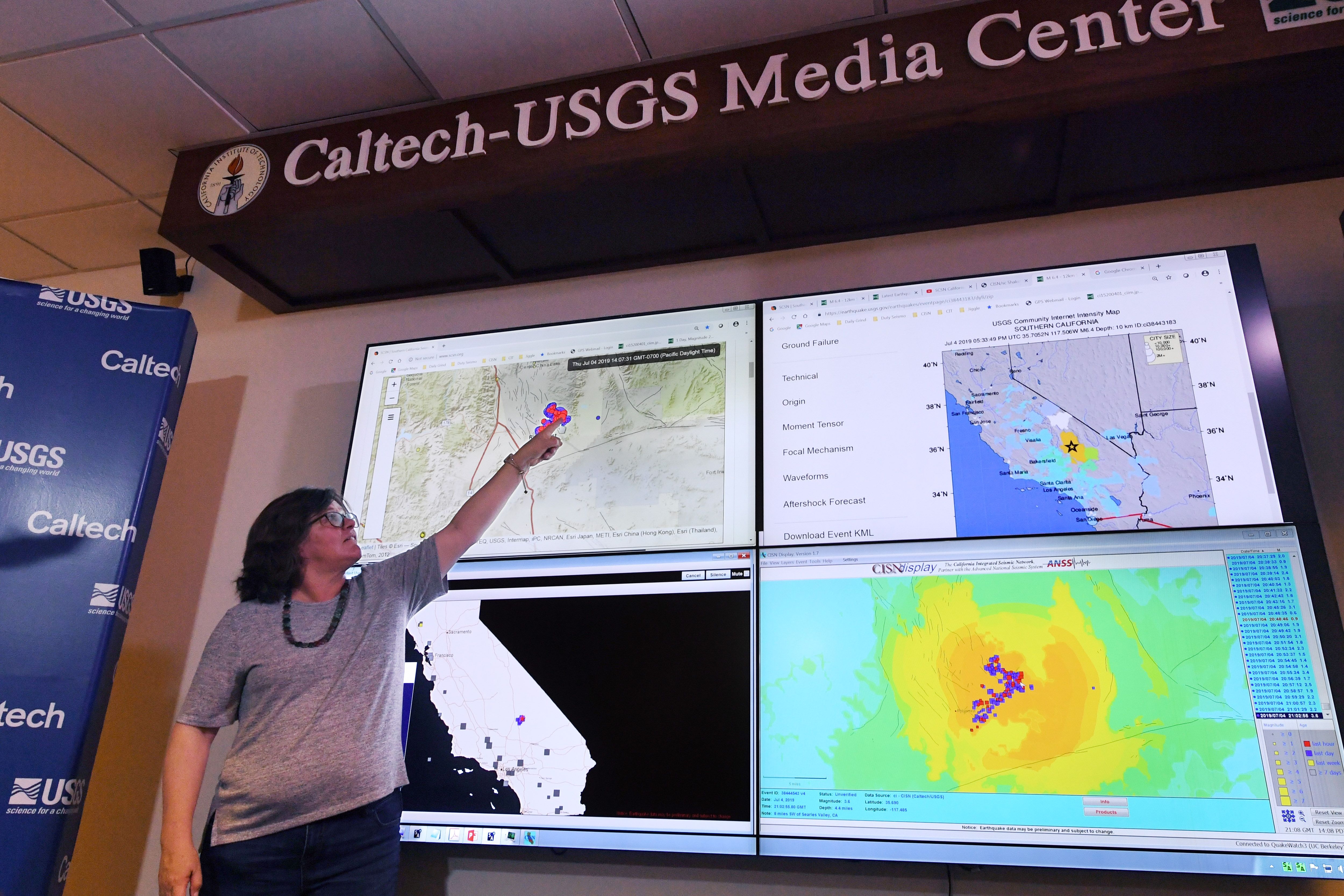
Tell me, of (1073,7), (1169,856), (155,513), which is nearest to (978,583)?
(1169,856)

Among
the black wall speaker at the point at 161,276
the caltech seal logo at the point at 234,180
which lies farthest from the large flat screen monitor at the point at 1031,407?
the black wall speaker at the point at 161,276

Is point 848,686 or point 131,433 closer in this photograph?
point 848,686

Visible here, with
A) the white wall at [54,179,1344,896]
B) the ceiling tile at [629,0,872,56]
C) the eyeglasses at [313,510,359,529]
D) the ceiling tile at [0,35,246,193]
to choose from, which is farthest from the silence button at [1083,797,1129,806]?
the ceiling tile at [0,35,246,193]

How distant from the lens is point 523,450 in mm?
2111

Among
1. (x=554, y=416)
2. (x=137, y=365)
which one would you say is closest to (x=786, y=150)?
(x=554, y=416)

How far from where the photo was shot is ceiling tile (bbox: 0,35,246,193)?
8.53ft

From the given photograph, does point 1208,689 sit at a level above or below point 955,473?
below

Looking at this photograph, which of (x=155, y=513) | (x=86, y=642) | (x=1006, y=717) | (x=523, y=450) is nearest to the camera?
(x=1006, y=717)

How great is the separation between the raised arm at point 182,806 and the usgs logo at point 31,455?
1.05 meters

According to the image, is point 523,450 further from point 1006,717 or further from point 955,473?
point 1006,717

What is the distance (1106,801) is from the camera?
71.9 inches

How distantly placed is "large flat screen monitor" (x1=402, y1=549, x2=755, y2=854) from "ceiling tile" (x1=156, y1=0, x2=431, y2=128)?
4.96 feet

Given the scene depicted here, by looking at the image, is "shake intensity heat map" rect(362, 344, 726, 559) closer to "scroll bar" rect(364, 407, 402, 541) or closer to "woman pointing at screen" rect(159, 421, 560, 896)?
"scroll bar" rect(364, 407, 402, 541)

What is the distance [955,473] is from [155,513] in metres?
2.59
